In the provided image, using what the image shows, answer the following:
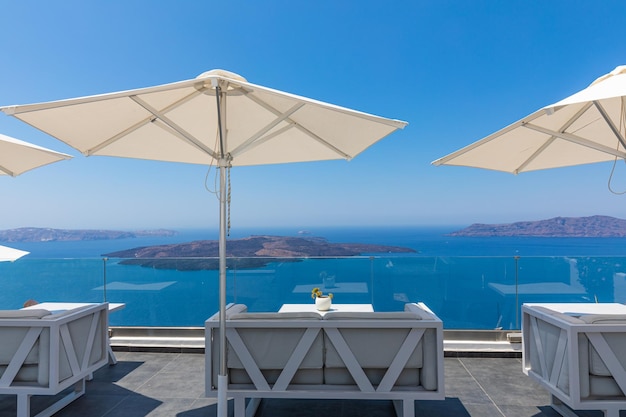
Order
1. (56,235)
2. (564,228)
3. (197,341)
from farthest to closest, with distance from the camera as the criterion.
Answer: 1. (56,235)
2. (564,228)
3. (197,341)

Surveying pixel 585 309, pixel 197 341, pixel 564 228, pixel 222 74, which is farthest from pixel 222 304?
pixel 564 228

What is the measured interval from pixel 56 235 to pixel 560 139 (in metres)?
40.6

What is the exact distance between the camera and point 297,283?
564 centimetres

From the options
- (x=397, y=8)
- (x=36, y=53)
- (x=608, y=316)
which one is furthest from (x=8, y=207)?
(x=608, y=316)

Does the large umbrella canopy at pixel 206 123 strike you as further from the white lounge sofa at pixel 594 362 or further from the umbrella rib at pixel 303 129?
the white lounge sofa at pixel 594 362

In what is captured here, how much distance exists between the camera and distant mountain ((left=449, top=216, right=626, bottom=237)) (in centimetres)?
2405

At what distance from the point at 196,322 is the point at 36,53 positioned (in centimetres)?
1155

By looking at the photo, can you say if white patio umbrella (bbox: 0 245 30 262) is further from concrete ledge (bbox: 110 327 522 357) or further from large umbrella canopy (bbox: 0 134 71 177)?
concrete ledge (bbox: 110 327 522 357)

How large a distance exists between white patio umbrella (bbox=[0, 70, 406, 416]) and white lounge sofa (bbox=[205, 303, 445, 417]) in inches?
13.4

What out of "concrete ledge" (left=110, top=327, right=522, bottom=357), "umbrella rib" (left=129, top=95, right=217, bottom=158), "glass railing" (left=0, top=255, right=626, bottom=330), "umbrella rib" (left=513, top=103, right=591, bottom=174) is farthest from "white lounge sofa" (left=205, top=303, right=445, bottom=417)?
"glass railing" (left=0, top=255, right=626, bottom=330)

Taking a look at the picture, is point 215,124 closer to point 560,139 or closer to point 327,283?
point 327,283

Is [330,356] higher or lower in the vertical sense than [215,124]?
lower

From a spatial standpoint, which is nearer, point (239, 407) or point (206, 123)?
point (239, 407)

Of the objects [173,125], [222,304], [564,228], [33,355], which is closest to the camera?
[173,125]
